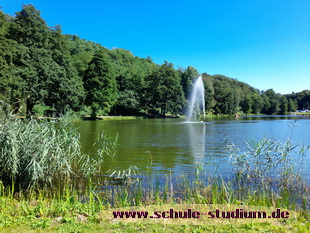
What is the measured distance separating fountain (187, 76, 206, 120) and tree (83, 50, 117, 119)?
78.1 feet

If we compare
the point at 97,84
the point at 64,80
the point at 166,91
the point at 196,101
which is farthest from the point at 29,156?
the point at 196,101

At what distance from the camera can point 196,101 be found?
70375mm

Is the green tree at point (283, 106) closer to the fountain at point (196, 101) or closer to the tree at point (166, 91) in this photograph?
the fountain at point (196, 101)

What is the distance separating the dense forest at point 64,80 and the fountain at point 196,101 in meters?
1.81

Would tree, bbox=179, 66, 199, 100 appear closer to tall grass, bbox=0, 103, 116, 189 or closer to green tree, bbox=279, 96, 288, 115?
tall grass, bbox=0, 103, 116, 189

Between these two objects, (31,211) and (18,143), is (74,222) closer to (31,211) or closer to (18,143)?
(31,211)

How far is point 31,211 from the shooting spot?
506cm

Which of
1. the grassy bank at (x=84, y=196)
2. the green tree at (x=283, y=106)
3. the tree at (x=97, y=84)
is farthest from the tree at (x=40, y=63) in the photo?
the green tree at (x=283, y=106)

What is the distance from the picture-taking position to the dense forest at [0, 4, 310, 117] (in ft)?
98.8

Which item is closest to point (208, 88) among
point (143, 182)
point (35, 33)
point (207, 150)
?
point (35, 33)

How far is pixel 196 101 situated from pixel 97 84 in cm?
3096

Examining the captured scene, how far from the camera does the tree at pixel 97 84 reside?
4834 cm

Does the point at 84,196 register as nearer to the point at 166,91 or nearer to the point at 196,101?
the point at 166,91

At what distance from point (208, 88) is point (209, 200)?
8022 cm
